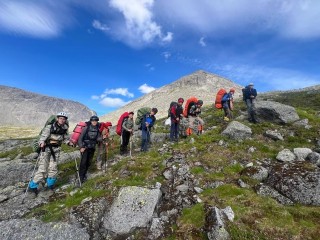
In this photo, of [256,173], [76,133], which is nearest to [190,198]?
[256,173]

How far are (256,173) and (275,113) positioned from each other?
409 inches

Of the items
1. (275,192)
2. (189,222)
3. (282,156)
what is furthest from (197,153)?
(189,222)

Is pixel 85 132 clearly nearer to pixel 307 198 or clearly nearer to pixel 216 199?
pixel 216 199

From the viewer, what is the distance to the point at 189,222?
1069 centimetres

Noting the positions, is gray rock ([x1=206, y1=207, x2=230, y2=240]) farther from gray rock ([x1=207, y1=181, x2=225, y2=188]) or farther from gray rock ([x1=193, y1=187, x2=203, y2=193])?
gray rock ([x1=207, y1=181, x2=225, y2=188])

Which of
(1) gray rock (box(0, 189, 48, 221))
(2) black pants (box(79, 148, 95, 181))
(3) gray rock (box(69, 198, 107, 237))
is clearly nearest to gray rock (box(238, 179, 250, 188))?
(3) gray rock (box(69, 198, 107, 237))

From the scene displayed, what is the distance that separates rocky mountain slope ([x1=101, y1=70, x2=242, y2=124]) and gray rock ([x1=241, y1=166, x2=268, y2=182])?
91.0m

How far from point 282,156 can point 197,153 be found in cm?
462

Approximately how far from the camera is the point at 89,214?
38.2 ft

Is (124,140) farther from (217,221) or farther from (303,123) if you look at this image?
(303,123)

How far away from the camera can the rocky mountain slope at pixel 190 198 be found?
1034 cm

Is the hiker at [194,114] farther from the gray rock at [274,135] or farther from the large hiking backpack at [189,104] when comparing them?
the gray rock at [274,135]

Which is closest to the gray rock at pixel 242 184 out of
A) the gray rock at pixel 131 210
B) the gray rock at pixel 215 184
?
the gray rock at pixel 215 184

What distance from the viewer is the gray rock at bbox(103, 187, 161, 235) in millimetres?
10914
